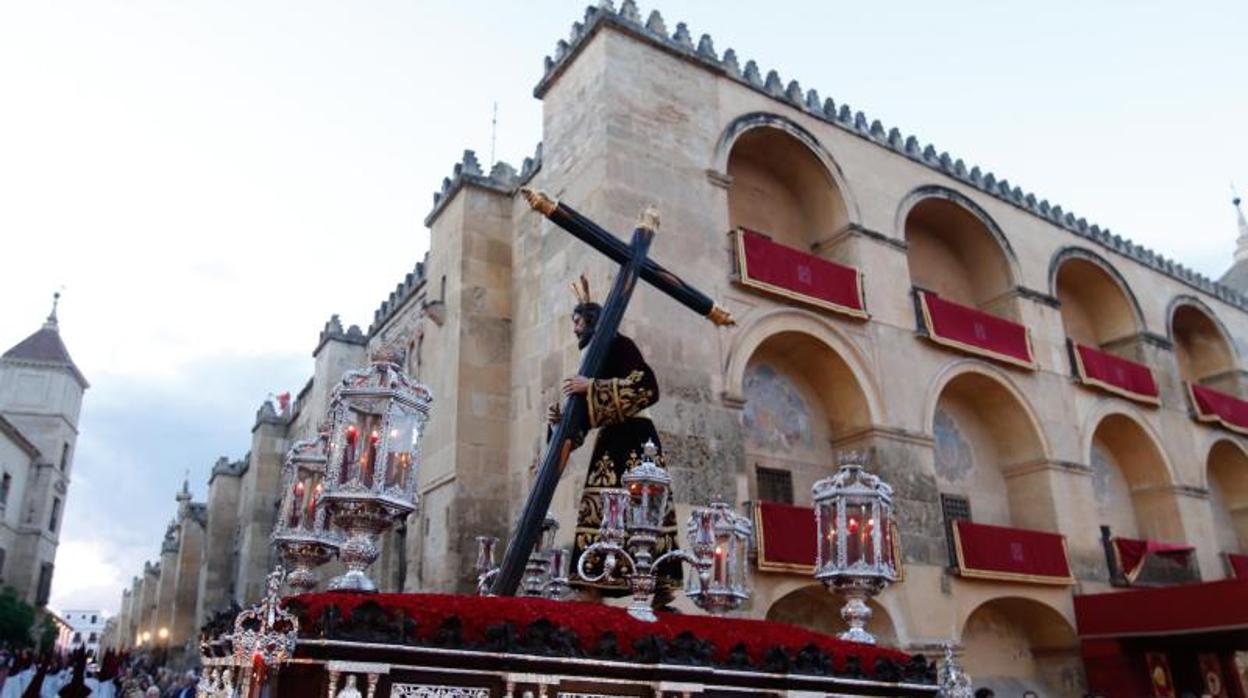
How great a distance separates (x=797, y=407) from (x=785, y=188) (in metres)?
4.51

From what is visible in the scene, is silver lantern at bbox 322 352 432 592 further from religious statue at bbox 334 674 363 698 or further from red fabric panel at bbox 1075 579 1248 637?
red fabric panel at bbox 1075 579 1248 637

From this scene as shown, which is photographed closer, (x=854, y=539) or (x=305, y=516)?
(x=305, y=516)

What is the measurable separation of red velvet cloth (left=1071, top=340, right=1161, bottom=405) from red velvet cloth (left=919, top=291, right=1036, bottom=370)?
179 centimetres

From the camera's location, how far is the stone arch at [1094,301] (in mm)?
21578

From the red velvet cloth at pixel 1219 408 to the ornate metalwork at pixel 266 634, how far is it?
23526 mm

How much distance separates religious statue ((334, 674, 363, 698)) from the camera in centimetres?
344

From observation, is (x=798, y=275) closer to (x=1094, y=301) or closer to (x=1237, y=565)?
(x=1094, y=301)

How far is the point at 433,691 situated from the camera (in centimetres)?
375

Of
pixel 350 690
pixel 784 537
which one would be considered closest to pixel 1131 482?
pixel 784 537

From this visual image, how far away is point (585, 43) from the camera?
14.8 m

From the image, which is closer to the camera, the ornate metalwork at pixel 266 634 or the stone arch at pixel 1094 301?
the ornate metalwork at pixel 266 634

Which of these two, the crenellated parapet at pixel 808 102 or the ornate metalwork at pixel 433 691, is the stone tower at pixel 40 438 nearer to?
the crenellated parapet at pixel 808 102

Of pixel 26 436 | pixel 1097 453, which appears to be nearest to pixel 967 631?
pixel 1097 453

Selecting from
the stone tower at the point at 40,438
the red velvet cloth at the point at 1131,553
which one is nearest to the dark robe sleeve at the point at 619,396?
the red velvet cloth at the point at 1131,553
